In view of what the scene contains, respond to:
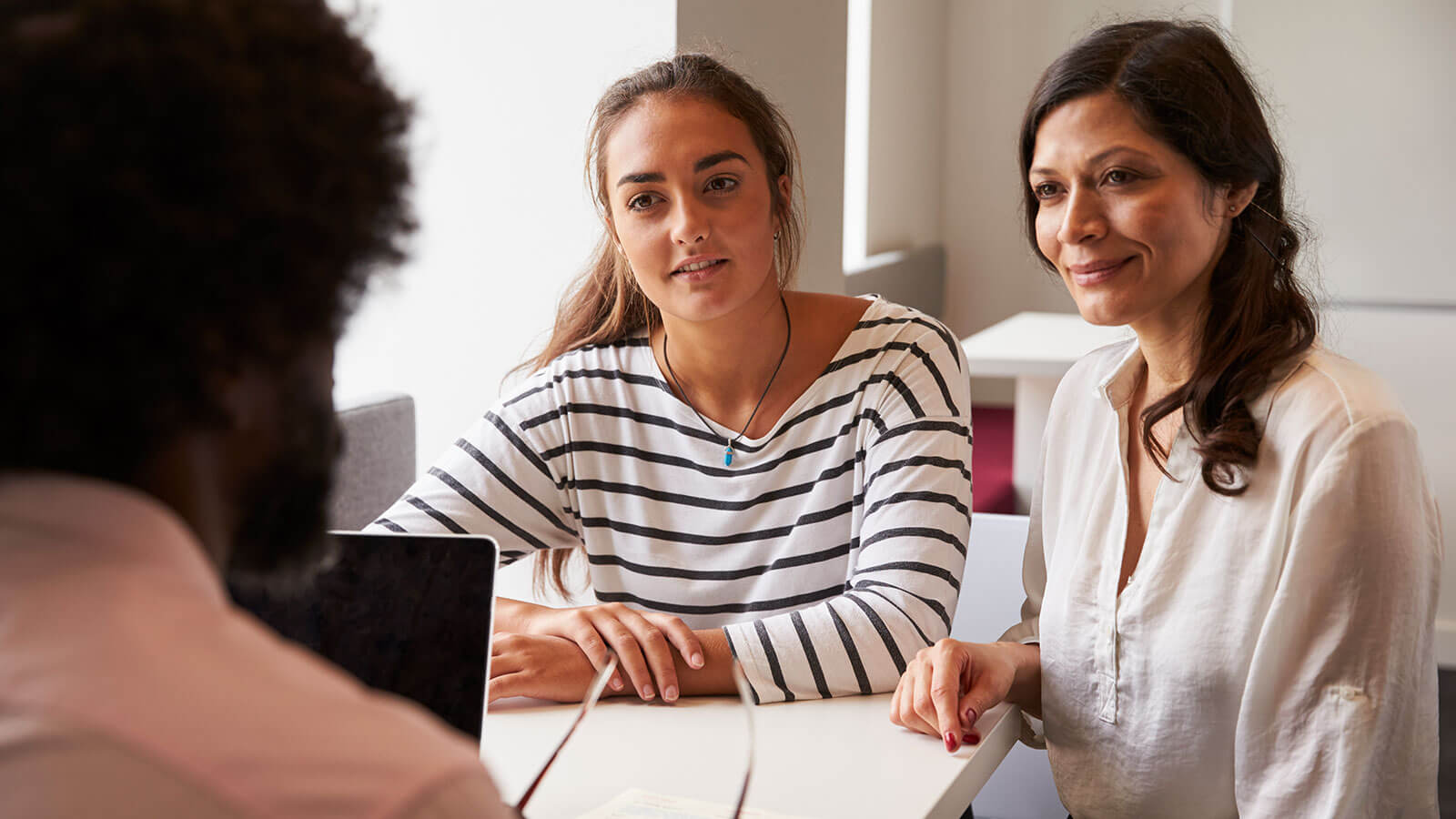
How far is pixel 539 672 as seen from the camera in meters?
1.22

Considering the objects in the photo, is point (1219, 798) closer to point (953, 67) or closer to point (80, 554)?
point (80, 554)

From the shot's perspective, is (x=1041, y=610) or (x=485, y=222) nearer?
(x=1041, y=610)

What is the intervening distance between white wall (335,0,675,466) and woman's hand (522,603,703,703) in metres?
1.18

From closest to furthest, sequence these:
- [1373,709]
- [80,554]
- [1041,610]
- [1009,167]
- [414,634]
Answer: [80,554] → [414,634] → [1373,709] → [1041,610] → [1009,167]

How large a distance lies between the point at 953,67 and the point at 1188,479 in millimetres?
3963

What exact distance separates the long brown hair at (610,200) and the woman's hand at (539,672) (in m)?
0.39

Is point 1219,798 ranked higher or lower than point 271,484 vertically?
lower

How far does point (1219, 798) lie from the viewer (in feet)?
4.05

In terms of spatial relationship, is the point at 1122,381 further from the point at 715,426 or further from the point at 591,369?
the point at 591,369

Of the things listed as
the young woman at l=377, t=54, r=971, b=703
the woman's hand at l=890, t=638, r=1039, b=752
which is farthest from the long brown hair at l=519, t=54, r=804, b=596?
the woman's hand at l=890, t=638, r=1039, b=752

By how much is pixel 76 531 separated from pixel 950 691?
2.84 ft

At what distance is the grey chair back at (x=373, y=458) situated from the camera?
7.27 feet

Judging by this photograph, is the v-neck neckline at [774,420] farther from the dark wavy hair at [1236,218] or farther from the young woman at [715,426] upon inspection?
the dark wavy hair at [1236,218]

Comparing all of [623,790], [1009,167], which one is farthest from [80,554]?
[1009,167]
